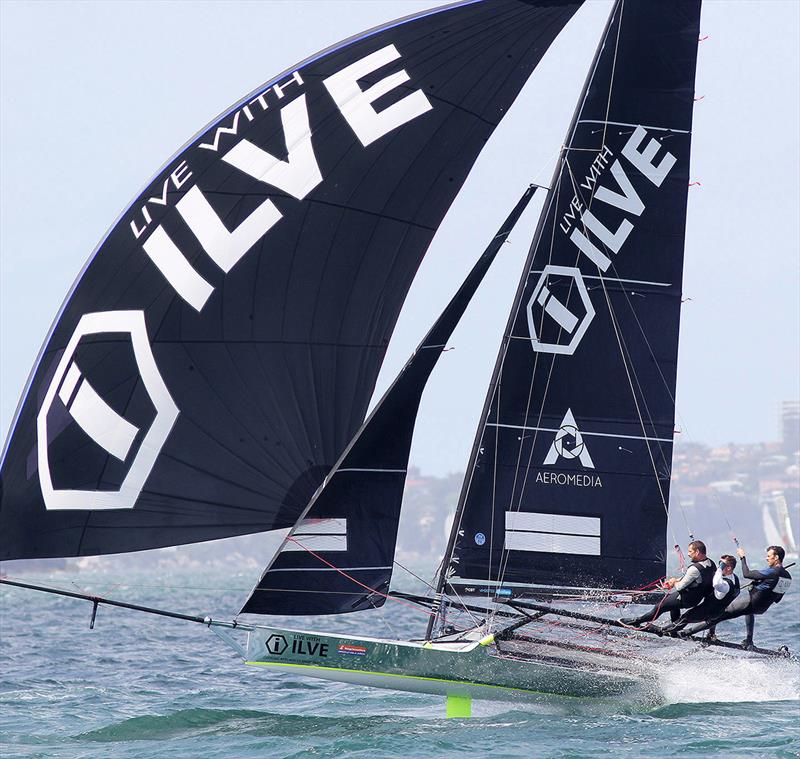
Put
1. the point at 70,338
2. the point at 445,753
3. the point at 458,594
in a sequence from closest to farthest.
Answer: the point at 445,753, the point at 70,338, the point at 458,594

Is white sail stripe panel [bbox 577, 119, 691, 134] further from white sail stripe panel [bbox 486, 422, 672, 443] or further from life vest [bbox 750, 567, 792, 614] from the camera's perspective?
life vest [bbox 750, 567, 792, 614]

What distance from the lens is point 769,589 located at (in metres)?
11.5

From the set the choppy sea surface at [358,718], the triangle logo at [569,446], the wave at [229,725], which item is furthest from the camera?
the triangle logo at [569,446]

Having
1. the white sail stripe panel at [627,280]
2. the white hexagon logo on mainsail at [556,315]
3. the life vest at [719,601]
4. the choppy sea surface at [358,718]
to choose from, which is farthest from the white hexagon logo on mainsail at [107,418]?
the life vest at [719,601]

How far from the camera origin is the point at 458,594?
11641mm

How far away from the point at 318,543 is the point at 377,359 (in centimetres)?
176

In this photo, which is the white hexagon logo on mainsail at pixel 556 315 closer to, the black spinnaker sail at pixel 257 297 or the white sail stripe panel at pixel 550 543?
the black spinnaker sail at pixel 257 297

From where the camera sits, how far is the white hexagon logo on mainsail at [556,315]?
39.0 feet

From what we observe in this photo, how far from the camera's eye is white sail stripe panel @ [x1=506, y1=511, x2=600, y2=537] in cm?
1176

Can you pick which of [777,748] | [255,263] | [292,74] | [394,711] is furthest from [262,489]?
[777,748]

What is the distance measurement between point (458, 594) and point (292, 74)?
482cm

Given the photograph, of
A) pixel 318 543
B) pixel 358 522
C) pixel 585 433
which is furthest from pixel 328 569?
pixel 585 433

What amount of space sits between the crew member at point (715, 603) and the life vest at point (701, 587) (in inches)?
1.3

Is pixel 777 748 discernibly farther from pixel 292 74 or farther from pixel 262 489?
pixel 292 74
